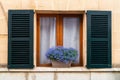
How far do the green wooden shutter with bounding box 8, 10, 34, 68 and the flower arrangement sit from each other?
1.49 feet

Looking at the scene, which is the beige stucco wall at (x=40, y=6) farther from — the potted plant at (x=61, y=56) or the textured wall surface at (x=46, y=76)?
the potted plant at (x=61, y=56)

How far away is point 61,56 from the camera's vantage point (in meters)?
7.36

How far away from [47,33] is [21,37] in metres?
0.68

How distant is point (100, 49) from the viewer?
745 centimetres

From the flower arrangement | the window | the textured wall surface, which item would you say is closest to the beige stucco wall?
the window

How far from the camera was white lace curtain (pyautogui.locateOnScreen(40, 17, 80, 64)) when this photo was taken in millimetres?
7727

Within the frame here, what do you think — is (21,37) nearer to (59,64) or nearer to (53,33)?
(53,33)

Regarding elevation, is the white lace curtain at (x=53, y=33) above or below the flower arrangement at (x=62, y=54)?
above

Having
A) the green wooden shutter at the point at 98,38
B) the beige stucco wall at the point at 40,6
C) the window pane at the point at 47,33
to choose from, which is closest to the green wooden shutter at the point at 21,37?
the beige stucco wall at the point at 40,6

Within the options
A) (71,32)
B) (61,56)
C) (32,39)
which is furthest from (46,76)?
(71,32)

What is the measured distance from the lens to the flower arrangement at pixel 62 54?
7359mm

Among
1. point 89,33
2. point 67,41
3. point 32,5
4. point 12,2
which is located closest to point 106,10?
point 89,33

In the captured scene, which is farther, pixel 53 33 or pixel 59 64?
pixel 53 33

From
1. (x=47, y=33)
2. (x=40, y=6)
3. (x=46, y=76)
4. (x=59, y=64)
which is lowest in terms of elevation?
(x=46, y=76)
